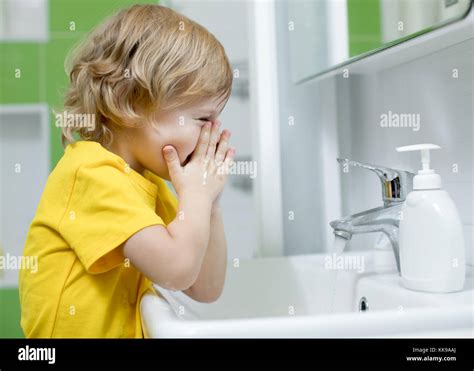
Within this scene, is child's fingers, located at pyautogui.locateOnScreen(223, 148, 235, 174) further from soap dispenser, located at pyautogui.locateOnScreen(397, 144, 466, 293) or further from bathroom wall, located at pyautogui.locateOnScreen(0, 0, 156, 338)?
bathroom wall, located at pyautogui.locateOnScreen(0, 0, 156, 338)

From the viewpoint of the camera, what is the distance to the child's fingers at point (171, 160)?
0.66m

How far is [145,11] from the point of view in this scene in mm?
708

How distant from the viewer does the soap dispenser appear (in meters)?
0.57

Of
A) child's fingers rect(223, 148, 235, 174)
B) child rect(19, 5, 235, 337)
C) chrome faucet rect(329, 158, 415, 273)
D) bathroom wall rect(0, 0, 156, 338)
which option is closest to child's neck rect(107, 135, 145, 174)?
child rect(19, 5, 235, 337)

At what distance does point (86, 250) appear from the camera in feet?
1.90

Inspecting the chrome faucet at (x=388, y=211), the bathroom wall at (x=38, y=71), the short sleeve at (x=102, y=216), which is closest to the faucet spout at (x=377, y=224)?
the chrome faucet at (x=388, y=211)

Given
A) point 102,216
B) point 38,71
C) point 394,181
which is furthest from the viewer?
point 38,71

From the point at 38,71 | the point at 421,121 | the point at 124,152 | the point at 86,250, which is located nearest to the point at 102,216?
the point at 86,250

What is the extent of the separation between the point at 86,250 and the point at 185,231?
0.10 meters

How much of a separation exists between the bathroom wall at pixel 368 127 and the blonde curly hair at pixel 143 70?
24 centimetres

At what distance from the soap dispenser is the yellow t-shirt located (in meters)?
0.27

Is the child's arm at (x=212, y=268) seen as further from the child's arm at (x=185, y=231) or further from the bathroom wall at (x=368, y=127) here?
the bathroom wall at (x=368, y=127)

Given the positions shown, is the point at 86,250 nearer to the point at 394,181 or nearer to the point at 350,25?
the point at 394,181
